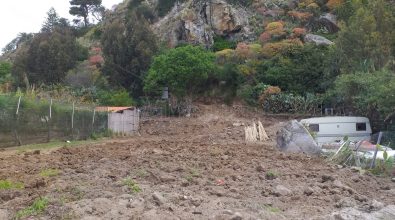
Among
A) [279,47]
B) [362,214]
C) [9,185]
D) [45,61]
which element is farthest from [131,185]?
[45,61]

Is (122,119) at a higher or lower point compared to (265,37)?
lower

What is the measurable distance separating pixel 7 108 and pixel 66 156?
16.7 feet

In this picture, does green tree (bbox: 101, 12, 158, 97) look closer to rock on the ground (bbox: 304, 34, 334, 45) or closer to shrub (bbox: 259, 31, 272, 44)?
shrub (bbox: 259, 31, 272, 44)

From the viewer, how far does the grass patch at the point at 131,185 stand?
33.8ft

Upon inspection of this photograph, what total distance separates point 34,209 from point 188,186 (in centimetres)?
376

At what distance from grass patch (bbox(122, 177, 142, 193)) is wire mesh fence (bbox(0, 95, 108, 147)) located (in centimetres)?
1068

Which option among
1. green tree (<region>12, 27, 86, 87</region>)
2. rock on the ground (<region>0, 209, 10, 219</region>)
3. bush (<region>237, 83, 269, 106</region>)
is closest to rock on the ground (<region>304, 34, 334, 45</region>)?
bush (<region>237, 83, 269, 106</region>)

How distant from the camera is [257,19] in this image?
55688 mm

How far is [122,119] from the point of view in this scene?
3127 cm

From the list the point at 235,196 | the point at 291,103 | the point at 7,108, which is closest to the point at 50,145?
the point at 7,108

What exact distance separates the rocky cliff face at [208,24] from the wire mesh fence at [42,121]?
89.7 ft

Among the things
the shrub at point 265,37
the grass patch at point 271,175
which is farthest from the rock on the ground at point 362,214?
the shrub at point 265,37

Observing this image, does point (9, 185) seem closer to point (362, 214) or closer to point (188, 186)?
point (188, 186)

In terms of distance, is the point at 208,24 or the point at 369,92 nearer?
the point at 369,92
